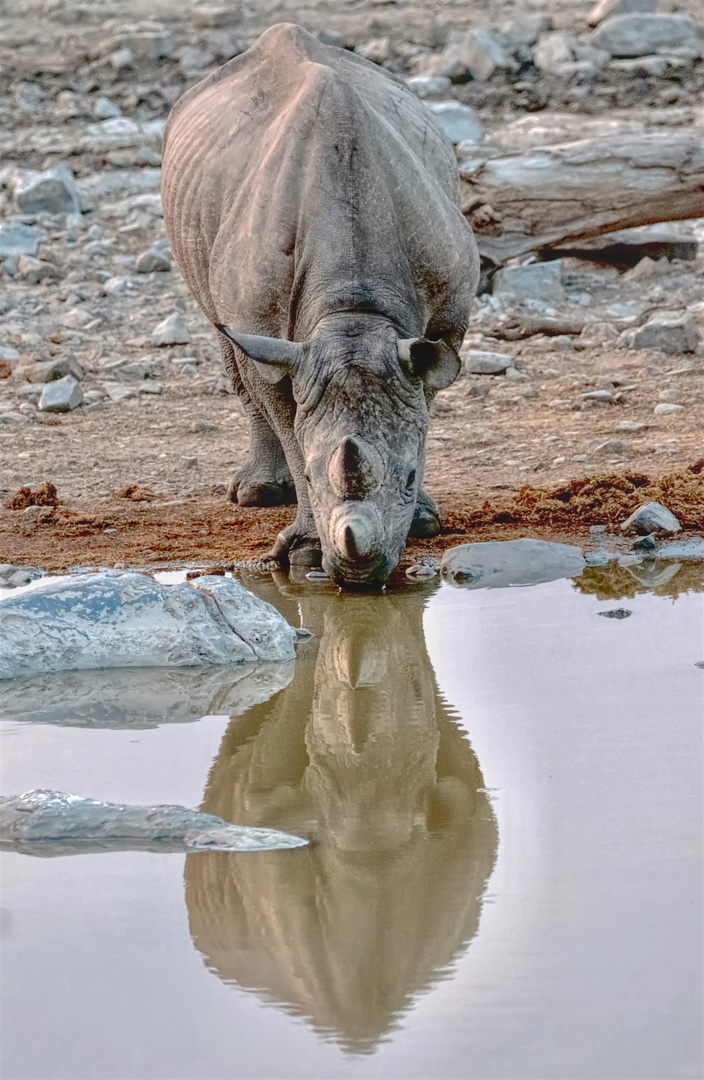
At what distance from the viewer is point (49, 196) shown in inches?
535

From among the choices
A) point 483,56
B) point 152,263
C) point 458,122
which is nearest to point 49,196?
point 152,263

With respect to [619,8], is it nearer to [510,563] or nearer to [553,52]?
[553,52]

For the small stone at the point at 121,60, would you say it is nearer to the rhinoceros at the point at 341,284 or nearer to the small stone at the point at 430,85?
the small stone at the point at 430,85

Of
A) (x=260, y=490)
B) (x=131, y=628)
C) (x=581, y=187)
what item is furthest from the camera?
(x=581, y=187)

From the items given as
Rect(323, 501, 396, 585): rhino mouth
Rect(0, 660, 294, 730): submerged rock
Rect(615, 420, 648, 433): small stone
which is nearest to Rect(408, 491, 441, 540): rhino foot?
Rect(323, 501, 396, 585): rhino mouth

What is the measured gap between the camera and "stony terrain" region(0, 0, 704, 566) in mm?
7078

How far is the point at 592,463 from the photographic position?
7.58 metres

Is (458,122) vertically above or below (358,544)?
below

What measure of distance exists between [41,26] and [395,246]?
→ 17.4 meters

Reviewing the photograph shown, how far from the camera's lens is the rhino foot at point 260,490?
7340 mm

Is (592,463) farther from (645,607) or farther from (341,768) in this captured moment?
(341,768)

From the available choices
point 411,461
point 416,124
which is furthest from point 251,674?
point 416,124

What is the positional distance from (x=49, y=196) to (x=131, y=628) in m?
9.49

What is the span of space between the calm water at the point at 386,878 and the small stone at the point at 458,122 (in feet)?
37.0
